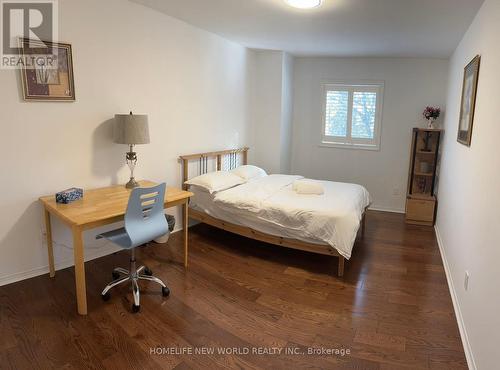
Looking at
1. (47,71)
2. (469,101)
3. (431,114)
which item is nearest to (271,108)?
(431,114)

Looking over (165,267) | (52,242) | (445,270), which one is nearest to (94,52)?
(52,242)

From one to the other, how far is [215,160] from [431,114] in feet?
10.8

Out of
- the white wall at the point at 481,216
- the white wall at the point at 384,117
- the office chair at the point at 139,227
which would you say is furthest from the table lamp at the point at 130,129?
the white wall at the point at 384,117

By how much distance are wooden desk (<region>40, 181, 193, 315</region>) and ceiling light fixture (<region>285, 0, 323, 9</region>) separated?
1.93m

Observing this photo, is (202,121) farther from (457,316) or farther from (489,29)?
(457,316)

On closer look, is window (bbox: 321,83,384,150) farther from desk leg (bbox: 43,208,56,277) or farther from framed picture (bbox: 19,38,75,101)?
desk leg (bbox: 43,208,56,277)

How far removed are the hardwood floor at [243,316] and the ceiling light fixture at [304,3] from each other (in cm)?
244

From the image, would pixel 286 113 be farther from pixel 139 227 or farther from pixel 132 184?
pixel 139 227

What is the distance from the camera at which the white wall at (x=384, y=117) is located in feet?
17.8

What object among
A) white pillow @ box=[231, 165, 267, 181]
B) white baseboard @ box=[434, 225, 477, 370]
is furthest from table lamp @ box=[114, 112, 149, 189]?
white baseboard @ box=[434, 225, 477, 370]

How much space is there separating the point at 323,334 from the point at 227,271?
3.97ft

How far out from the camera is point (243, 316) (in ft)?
8.68

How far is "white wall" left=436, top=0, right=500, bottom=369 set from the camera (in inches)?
74.3

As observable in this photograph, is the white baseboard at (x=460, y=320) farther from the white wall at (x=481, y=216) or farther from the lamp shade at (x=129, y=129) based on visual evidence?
the lamp shade at (x=129, y=129)
